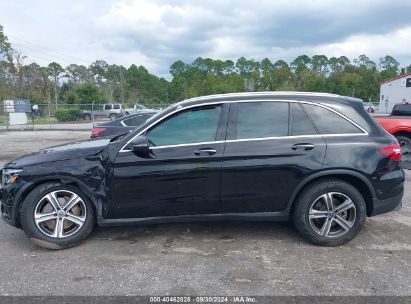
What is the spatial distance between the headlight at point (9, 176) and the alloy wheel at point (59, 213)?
0.39 metres

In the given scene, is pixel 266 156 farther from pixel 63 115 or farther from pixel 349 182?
pixel 63 115

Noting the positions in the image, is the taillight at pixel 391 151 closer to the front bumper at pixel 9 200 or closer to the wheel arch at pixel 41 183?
the wheel arch at pixel 41 183

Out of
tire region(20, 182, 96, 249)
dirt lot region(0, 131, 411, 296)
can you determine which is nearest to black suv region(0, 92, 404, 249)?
tire region(20, 182, 96, 249)

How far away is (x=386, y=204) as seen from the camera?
4074 mm

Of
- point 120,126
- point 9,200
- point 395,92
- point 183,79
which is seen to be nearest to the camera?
point 9,200

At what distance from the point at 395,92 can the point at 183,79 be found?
5091 centimetres

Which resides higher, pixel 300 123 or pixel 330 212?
pixel 300 123

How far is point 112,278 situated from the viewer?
335cm

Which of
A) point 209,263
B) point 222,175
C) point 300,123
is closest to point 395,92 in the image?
point 300,123

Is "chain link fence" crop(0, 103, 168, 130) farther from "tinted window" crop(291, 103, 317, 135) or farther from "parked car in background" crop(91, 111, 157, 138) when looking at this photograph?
"tinted window" crop(291, 103, 317, 135)

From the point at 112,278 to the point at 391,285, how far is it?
257 cm

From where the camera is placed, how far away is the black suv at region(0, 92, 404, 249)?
3893mm

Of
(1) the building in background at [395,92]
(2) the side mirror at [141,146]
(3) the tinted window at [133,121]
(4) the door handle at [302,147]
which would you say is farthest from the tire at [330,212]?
(1) the building in background at [395,92]

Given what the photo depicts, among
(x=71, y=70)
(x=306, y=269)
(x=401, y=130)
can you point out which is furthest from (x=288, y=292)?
(x=71, y=70)
